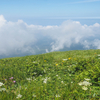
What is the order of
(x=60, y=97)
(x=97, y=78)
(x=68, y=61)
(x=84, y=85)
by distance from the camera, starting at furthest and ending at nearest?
1. (x=68, y=61)
2. (x=97, y=78)
3. (x=84, y=85)
4. (x=60, y=97)

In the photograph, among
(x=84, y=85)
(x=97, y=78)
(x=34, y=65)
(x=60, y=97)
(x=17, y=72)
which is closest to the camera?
(x=60, y=97)

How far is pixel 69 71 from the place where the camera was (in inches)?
241

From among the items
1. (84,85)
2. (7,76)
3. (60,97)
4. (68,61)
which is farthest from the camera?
(68,61)

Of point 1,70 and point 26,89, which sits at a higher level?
point 1,70

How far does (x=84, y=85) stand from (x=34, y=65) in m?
3.42

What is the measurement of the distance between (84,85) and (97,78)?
743mm

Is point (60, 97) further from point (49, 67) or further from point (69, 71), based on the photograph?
point (49, 67)

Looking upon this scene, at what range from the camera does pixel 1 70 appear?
241 inches

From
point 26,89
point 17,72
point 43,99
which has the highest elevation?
point 17,72

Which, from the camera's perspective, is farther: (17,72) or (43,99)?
(17,72)

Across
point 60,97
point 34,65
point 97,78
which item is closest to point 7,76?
point 34,65

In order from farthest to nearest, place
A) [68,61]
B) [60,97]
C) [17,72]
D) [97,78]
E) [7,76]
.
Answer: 1. [68,61]
2. [17,72]
3. [7,76]
4. [97,78]
5. [60,97]

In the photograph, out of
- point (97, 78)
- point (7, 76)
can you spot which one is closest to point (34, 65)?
point (7, 76)

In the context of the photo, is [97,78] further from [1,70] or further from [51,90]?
[1,70]
